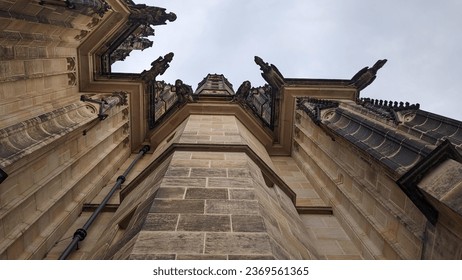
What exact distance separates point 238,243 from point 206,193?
1.87 m

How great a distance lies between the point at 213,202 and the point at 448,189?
3607 mm

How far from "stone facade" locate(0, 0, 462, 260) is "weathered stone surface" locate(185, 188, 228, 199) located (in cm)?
4

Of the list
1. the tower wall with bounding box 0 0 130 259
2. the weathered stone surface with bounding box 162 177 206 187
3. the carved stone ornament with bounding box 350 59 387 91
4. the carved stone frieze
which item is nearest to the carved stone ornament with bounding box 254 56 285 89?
the carved stone ornament with bounding box 350 59 387 91

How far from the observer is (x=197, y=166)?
8312mm

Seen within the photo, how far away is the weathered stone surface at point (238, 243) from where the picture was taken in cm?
471

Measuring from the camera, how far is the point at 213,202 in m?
6.30

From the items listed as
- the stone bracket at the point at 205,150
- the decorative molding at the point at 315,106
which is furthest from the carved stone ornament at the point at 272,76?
the stone bracket at the point at 205,150

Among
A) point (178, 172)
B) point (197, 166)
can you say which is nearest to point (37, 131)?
point (178, 172)

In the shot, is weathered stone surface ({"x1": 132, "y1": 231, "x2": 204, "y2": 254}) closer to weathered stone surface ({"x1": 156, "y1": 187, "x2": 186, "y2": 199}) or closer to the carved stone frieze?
weathered stone surface ({"x1": 156, "y1": 187, "x2": 186, "y2": 199})

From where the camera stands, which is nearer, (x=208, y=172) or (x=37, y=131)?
(x=208, y=172)

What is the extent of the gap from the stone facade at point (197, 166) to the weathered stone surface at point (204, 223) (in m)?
0.03

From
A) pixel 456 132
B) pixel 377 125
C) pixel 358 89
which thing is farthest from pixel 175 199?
pixel 358 89

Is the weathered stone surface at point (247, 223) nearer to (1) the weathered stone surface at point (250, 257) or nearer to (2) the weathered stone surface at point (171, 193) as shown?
(1) the weathered stone surface at point (250, 257)

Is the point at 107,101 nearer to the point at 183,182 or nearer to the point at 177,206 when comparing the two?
the point at 183,182
